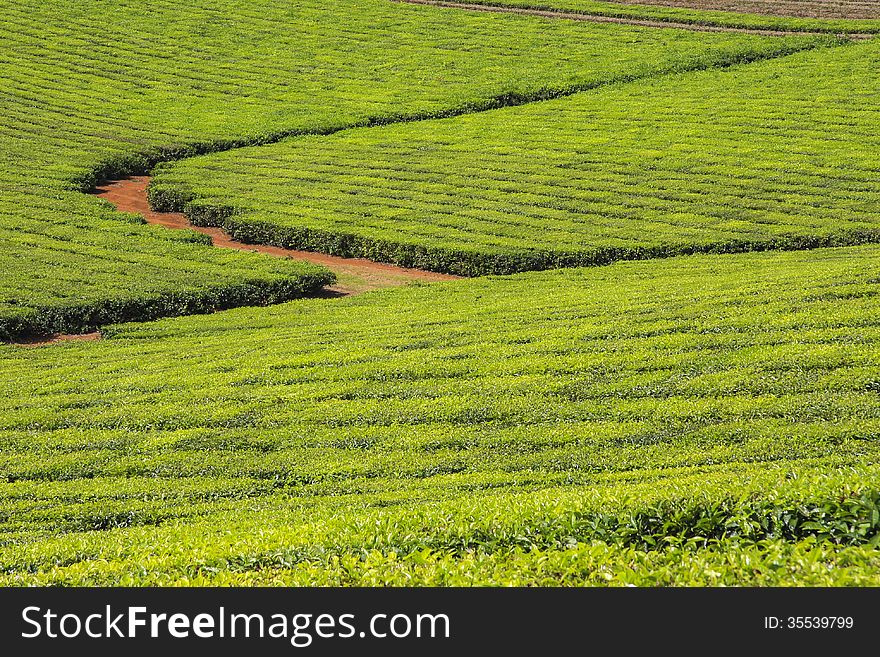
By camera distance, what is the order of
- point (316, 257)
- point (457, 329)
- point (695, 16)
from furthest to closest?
point (695, 16) < point (316, 257) < point (457, 329)

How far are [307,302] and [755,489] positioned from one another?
62.6 ft

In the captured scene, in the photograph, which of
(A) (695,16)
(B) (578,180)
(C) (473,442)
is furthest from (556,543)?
(A) (695,16)

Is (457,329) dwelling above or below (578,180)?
below

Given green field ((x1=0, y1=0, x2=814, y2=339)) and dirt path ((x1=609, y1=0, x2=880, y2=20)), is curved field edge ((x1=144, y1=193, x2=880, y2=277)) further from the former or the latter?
dirt path ((x1=609, y1=0, x2=880, y2=20))

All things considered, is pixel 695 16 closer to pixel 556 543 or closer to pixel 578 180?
pixel 578 180

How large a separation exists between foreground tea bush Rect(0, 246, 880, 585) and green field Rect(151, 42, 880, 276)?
6655mm

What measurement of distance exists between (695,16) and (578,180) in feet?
114

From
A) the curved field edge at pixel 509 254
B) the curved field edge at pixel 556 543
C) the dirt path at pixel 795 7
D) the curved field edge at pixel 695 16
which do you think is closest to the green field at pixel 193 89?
the curved field edge at pixel 695 16

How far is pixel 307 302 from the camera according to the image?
1107 inches

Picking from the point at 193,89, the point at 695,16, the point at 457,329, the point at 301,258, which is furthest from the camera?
the point at 695,16

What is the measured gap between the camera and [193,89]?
5738 cm

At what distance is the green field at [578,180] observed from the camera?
106 feet

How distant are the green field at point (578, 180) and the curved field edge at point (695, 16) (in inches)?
461

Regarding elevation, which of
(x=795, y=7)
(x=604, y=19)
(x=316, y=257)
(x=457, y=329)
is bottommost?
(x=316, y=257)
